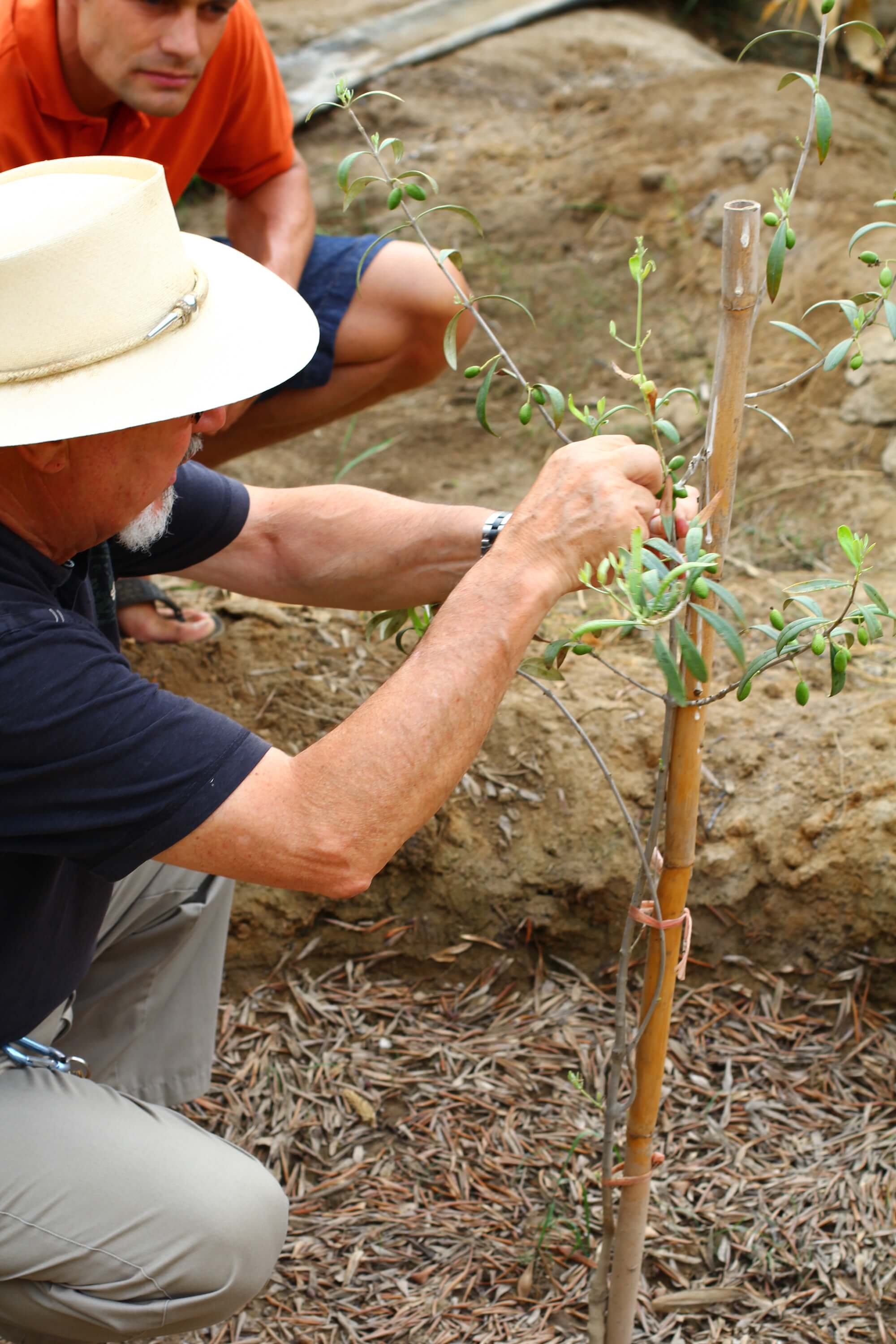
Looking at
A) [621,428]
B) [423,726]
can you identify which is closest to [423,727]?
[423,726]

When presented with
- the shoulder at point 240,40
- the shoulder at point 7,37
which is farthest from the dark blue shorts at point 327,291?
the shoulder at point 7,37

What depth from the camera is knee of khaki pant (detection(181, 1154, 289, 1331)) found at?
5.54 ft

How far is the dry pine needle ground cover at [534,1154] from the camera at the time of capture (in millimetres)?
1963

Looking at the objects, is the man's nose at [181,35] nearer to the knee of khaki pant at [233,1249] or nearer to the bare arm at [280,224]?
the bare arm at [280,224]

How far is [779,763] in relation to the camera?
2.51m

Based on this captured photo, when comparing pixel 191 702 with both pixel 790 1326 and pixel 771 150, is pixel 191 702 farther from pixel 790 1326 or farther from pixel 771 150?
pixel 771 150

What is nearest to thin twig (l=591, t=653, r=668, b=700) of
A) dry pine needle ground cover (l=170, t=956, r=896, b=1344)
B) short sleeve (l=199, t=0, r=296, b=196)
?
dry pine needle ground cover (l=170, t=956, r=896, b=1344)

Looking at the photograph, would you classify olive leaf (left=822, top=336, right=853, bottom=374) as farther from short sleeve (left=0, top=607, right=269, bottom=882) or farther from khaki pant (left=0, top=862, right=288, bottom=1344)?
khaki pant (left=0, top=862, right=288, bottom=1344)

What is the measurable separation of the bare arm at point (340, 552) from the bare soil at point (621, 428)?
1.99 ft

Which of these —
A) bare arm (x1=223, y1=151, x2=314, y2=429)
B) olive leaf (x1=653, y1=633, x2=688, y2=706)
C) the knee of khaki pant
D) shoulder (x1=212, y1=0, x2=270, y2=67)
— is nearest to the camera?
olive leaf (x1=653, y1=633, x2=688, y2=706)

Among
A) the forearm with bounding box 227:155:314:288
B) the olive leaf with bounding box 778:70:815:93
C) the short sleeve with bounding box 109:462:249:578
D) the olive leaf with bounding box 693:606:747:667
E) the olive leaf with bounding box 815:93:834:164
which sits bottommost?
the short sleeve with bounding box 109:462:249:578

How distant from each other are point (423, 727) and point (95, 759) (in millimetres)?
383

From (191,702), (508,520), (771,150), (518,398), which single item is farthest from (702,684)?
(771,150)

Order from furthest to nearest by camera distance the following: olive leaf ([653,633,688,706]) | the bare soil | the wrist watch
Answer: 1. the bare soil
2. the wrist watch
3. olive leaf ([653,633,688,706])
